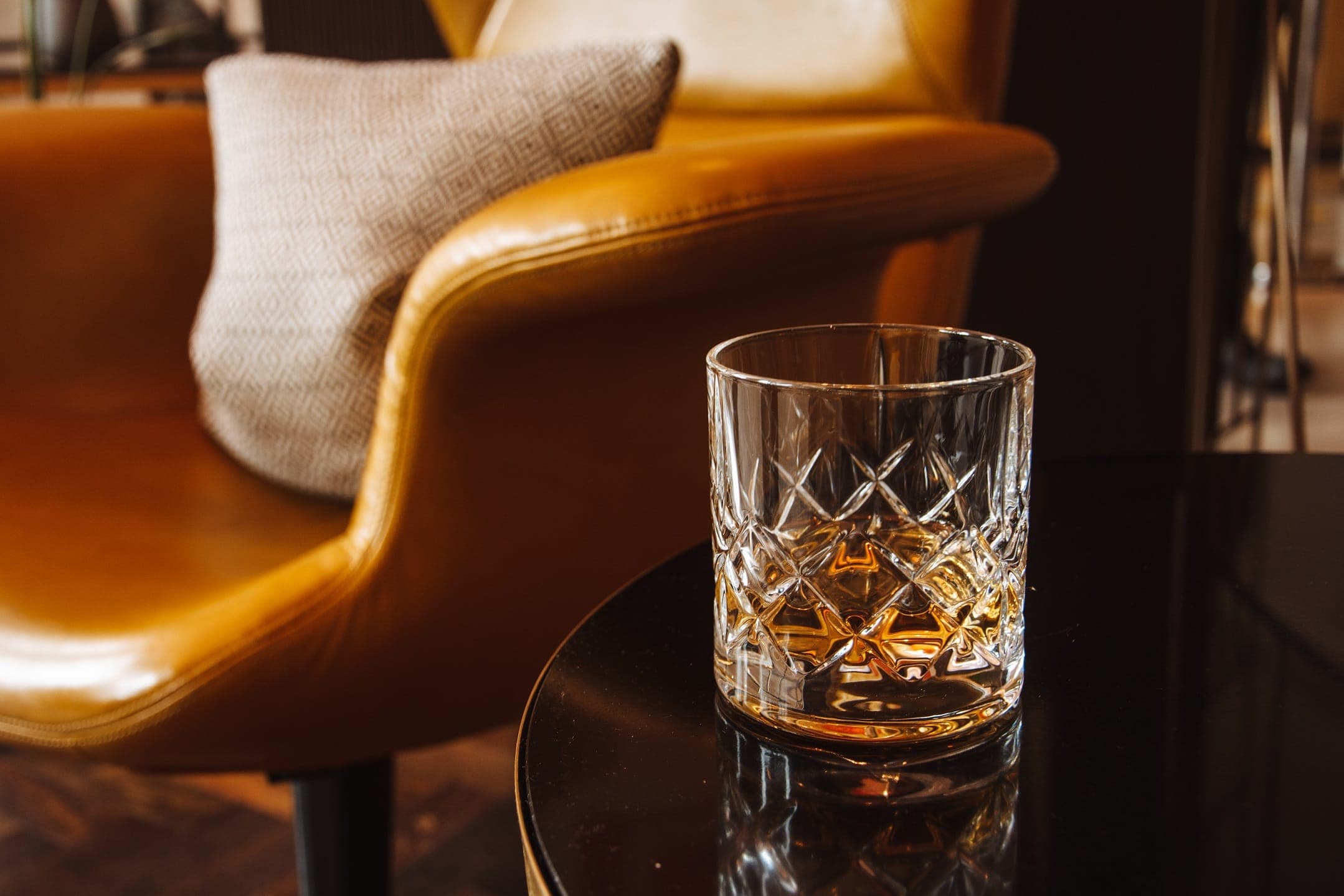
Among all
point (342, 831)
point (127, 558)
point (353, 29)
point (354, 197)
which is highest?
point (353, 29)

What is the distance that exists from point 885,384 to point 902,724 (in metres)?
0.12

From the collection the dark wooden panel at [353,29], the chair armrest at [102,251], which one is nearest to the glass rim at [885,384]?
the chair armrest at [102,251]

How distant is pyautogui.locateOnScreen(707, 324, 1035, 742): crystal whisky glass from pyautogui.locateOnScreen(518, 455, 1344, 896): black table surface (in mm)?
19

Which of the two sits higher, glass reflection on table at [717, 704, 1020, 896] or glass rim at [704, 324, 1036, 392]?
glass rim at [704, 324, 1036, 392]

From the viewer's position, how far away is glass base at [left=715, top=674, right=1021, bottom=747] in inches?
13.7

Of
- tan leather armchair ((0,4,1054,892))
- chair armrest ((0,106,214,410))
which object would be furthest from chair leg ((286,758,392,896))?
chair armrest ((0,106,214,410))

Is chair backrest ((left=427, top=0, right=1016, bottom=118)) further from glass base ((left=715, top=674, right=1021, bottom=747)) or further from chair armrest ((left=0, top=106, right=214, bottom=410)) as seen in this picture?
glass base ((left=715, top=674, right=1021, bottom=747))

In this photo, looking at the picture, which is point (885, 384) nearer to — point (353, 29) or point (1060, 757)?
point (1060, 757)

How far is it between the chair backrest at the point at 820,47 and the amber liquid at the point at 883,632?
0.72 m

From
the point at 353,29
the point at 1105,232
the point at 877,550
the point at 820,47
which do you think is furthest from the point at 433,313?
the point at 353,29

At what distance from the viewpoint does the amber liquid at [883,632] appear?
0.35 meters

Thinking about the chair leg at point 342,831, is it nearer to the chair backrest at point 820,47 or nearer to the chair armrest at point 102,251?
the chair armrest at point 102,251

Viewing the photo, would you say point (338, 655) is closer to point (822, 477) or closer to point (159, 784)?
point (822, 477)

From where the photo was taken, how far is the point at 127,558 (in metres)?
0.76
